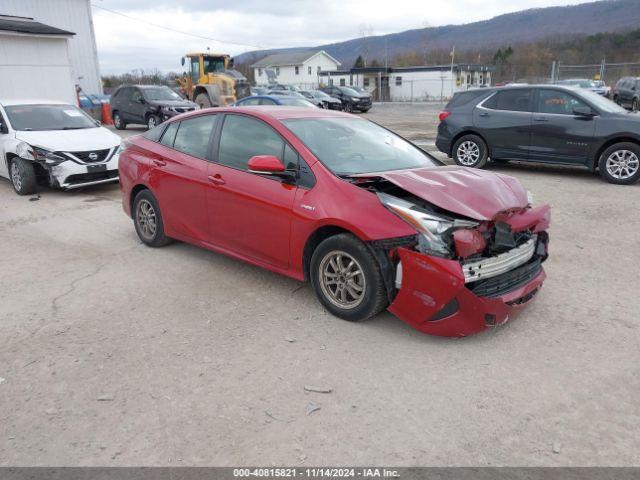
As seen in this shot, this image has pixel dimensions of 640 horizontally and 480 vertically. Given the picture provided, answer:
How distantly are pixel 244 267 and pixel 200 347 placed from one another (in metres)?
1.68

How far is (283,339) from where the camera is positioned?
3816 millimetres

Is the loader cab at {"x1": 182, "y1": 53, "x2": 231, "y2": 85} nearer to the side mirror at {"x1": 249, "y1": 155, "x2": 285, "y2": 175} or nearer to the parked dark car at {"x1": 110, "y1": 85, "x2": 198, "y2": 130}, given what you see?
the parked dark car at {"x1": 110, "y1": 85, "x2": 198, "y2": 130}

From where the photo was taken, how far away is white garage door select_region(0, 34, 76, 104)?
19.0m

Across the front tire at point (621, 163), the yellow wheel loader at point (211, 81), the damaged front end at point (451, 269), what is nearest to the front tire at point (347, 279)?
the damaged front end at point (451, 269)

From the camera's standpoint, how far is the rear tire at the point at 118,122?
69.9 feet

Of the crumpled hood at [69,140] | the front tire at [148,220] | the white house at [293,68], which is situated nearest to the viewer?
the front tire at [148,220]

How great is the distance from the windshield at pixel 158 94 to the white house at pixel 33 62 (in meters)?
3.63

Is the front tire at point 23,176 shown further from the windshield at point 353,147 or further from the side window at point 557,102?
the side window at point 557,102

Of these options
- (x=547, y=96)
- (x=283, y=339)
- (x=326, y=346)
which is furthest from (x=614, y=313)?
(x=547, y=96)

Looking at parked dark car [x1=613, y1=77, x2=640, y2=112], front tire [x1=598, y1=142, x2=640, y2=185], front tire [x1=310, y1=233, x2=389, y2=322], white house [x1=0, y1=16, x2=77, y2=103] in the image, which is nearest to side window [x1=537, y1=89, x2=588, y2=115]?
front tire [x1=598, y1=142, x2=640, y2=185]

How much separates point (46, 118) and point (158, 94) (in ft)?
37.3

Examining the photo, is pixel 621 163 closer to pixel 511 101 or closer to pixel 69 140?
pixel 511 101

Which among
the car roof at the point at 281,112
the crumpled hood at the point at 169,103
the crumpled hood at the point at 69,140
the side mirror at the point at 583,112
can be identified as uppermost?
the car roof at the point at 281,112

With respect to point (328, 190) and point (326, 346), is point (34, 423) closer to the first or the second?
point (326, 346)
